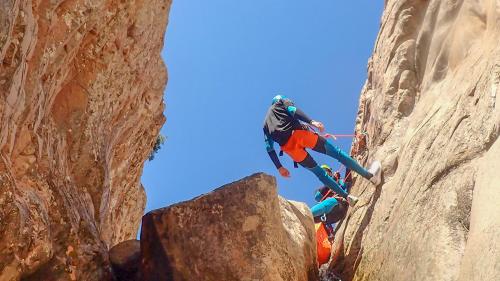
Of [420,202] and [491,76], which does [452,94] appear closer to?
[491,76]

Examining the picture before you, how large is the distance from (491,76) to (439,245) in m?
3.14

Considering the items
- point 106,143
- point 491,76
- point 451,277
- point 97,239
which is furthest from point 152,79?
point 451,277

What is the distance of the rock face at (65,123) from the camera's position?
810cm

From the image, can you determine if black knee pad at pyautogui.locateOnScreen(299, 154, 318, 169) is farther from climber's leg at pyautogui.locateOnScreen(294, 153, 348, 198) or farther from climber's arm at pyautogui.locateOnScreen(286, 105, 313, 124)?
climber's arm at pyautogui.locateOnScreen(286, 105, 313, 124)

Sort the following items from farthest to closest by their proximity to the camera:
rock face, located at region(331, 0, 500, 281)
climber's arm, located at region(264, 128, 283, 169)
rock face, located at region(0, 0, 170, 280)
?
climber's arm, located at region(264, 128, 283, 169)
rock face, located at region(331, 0, 500, 281)
rock face, located at region(0, 0, 170, 280)

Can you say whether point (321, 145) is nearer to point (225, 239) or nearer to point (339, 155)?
point (339, 155)

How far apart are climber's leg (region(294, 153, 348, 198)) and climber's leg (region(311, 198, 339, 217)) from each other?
115cm

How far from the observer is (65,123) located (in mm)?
11172

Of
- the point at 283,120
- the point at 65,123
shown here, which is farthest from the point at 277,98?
the point at 65,123

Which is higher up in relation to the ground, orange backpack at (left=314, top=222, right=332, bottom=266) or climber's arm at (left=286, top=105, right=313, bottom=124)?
climber's arm at (left=286, top=105, right=313, bottom=124)

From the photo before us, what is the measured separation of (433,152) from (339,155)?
7.38 ft

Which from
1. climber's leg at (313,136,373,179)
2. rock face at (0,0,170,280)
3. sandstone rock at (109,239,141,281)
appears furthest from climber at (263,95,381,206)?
sandstone rock at (109,239,141,281)

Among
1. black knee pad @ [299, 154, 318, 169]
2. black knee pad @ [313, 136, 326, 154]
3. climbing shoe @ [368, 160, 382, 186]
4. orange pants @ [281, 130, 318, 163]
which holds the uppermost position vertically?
orange pants @ [281, 130, 318, 163]

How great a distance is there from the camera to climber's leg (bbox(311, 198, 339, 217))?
13.8 m
